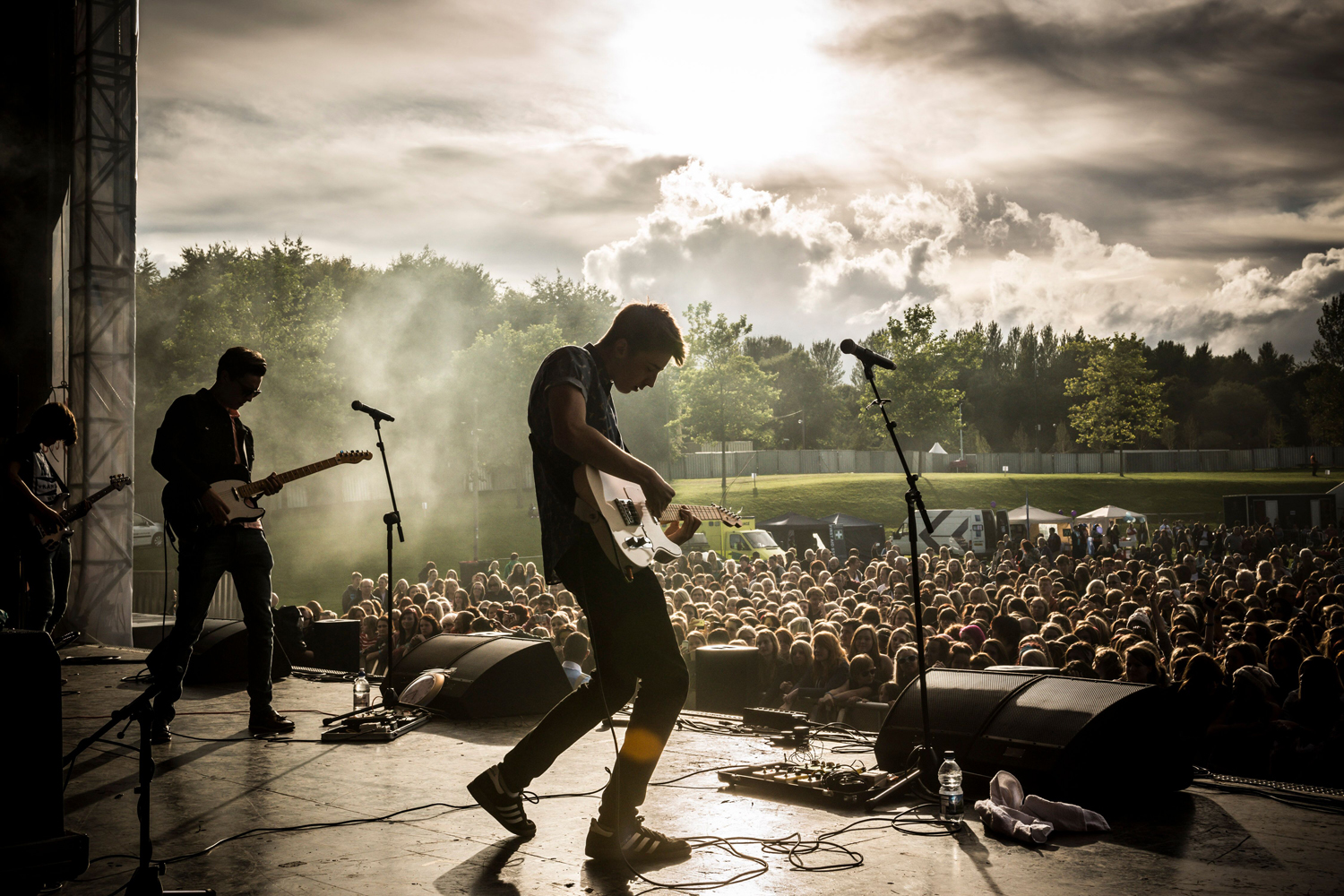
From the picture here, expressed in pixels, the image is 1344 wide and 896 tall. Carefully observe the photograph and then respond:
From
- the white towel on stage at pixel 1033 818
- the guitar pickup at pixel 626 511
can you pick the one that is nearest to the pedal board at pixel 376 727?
the guitar pickup at pixel 626 511

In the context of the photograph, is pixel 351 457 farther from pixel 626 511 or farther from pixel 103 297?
pixel 103 297

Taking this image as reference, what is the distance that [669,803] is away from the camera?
3834 mm

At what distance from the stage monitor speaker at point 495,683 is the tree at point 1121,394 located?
49.9m

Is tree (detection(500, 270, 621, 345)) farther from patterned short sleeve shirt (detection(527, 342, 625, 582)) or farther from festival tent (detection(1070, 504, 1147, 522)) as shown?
patterned short sleeve shirt (detection(527, 342, 625, 582))

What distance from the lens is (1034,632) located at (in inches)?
379

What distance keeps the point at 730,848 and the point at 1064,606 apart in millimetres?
10369

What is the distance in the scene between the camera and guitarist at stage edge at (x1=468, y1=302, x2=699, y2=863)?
3.08 meters

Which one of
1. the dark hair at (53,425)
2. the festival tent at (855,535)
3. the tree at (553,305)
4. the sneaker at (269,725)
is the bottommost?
the festival tent at (855,535)

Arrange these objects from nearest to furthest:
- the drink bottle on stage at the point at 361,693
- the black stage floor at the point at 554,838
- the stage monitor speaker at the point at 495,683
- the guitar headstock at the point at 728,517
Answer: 1. the black stage floor at the point at 554,838
2. the guitar headstock at the point at 728,517
3. the stage monitor speaker at the point at 495,683
4. the drink bottle on stage at the point at 361,693

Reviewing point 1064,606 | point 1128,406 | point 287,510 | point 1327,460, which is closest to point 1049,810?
point 1064,606

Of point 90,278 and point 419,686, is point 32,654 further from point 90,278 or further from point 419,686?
point 90,278

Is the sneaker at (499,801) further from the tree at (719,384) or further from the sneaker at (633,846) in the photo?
the tree at (719,384)

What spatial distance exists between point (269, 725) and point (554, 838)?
2.57 meters

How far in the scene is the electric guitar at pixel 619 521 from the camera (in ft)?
10.3
